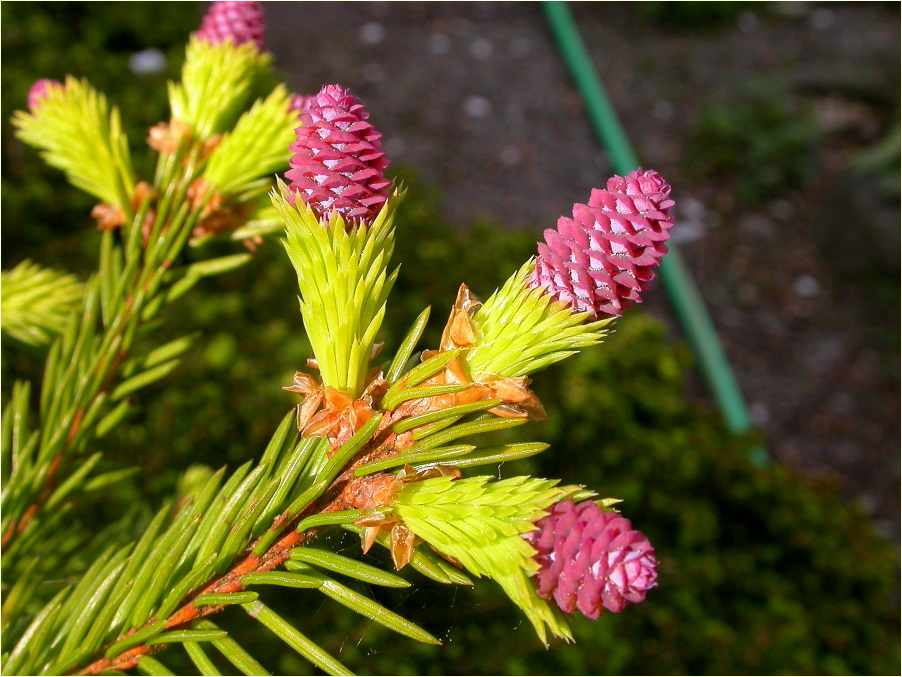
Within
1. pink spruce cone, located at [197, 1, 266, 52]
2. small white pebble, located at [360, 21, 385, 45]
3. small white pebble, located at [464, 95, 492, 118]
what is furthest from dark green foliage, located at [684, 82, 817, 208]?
pink spruce cone, located at [197, 1, 266, 52]

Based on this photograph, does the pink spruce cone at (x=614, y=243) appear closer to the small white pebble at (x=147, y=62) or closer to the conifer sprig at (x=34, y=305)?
the conifer sprig at (x=34, y=305)

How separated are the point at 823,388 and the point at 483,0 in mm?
2517

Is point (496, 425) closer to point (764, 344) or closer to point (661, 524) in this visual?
point (661, 524)

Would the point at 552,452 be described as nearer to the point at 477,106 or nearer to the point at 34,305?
the point at 34,305

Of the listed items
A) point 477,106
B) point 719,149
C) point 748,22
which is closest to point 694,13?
point 748,22

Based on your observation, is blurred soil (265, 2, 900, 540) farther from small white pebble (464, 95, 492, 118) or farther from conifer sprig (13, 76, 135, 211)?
conifer sprig (13, 76, 135, 211)

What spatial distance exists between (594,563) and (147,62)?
2.52 m

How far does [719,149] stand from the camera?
3.46 metres

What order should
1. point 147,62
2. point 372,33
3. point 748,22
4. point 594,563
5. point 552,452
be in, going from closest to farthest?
point 594,563 < point 552,452 < point 147,62 < point 372,33 < point 748,22

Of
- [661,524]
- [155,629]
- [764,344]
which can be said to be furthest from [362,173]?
[764,344]

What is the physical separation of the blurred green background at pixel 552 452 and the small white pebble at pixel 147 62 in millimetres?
34

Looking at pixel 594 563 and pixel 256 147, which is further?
pixel 256 147

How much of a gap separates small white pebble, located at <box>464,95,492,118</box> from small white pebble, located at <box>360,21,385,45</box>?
1.81 ft

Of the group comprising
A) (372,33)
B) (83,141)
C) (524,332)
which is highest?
(372,33)
